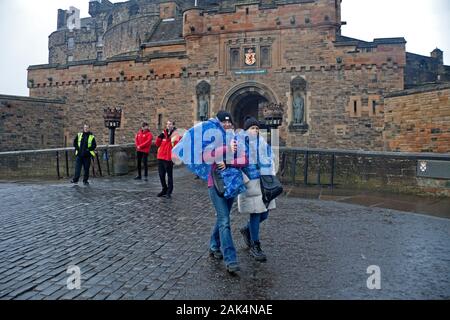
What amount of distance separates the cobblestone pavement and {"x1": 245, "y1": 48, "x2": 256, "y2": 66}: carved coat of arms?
14.1 metres

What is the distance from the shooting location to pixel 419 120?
1416 cm

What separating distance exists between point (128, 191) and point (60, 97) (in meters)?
18.5

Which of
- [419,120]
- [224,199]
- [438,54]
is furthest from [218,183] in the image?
[438,54]

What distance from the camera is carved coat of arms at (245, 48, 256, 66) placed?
66.3 ft

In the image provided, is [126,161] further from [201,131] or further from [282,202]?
[201,131]

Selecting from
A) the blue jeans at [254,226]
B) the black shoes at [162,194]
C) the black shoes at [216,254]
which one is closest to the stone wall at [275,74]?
the black shoes at [162,194]

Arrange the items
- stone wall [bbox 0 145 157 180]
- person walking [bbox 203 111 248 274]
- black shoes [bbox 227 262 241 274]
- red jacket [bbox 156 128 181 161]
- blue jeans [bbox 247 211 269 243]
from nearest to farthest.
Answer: black shoes [bbox 227 262 241 274], person walking [bbox 203 111 248 274], blue jeans [bbox 247 211 269 243], red jacket [bbox 156 128 181 161], stone wall [bbox 0 145 157 180]

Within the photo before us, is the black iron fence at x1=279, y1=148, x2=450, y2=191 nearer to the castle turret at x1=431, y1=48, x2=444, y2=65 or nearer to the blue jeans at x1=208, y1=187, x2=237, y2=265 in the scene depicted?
the blue jeans at x1=208, y1=187, x2=237, y2=265

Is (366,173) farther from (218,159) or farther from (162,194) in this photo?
(218,159)

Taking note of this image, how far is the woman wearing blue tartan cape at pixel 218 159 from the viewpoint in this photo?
3.88 m

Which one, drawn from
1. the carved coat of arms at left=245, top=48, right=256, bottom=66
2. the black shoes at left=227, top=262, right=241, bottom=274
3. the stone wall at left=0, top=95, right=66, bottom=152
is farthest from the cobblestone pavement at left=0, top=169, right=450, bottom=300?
the stone wall at left=0, top=95, right=66, bottom=152

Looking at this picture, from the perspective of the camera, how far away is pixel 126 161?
13.5 metres
